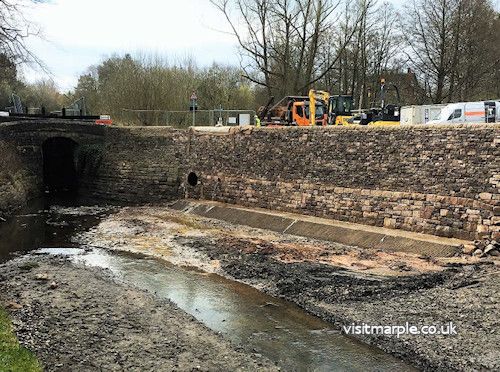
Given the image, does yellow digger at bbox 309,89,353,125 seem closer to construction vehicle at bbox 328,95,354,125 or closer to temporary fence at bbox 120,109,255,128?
construction vehicle at bbox 328,95,354,125

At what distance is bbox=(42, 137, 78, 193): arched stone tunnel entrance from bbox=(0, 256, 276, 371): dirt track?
62.8ft

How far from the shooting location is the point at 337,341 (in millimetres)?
9312

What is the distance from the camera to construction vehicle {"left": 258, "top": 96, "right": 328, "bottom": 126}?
2772 centimetres

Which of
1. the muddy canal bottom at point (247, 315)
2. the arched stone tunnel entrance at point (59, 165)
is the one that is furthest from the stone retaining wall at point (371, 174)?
the arched stone tunnel entrance at point (59, 165)

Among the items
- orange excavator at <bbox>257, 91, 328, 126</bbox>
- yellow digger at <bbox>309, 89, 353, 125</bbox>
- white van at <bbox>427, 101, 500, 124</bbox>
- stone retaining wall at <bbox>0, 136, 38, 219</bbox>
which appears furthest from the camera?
yellow digger at <bbox>309, 89, 353, 125</bbox>

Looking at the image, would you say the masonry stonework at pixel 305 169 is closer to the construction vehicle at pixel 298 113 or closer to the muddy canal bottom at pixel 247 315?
the construction vehicle at pixel 298 113

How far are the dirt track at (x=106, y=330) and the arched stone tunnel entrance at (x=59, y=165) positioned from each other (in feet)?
62.8

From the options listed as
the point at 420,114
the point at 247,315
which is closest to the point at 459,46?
the point at 420,114

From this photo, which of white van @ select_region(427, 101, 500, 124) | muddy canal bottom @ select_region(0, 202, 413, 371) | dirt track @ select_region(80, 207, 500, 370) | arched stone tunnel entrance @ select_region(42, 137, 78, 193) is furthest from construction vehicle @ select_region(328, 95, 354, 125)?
arched stone tunnel entrance @ select_region(42, 137, 78, 193)

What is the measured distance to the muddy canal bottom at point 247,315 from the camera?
8.62 meters

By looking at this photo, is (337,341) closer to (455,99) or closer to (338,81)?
(455,99)

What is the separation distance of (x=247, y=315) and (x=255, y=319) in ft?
1.01

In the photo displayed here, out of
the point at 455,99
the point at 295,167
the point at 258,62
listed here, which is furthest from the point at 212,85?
the point at 295,167

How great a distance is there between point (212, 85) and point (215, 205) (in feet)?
66.9
